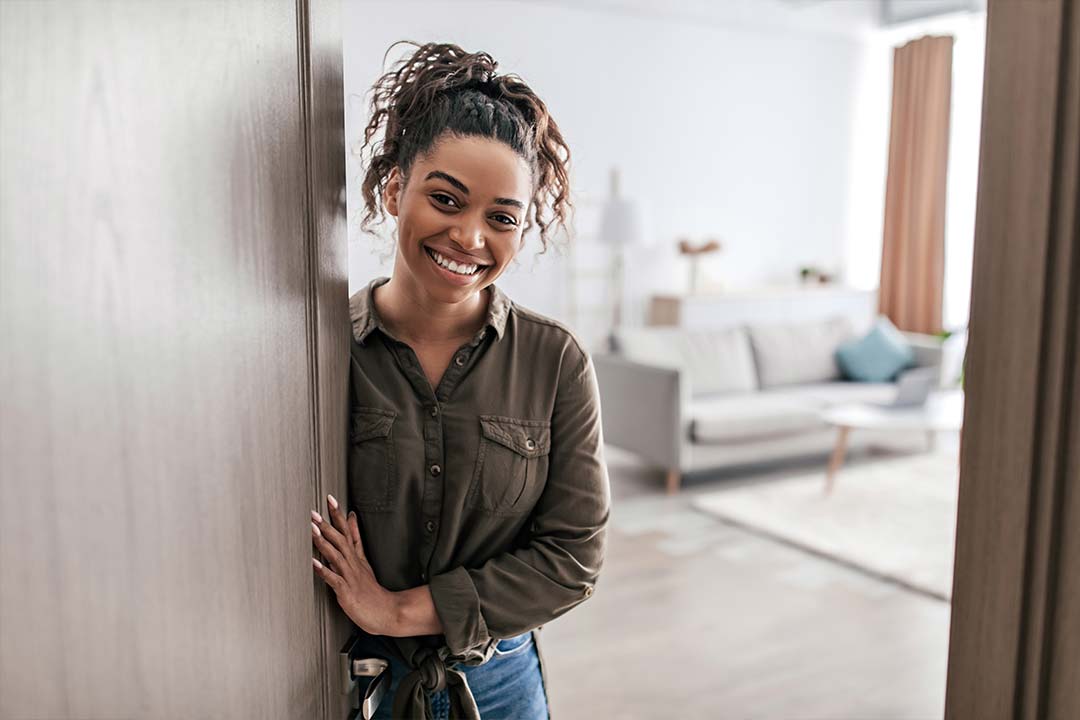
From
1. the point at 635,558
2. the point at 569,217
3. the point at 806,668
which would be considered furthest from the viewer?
the point at 635,558

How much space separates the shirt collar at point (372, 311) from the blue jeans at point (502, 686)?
34 centimetres

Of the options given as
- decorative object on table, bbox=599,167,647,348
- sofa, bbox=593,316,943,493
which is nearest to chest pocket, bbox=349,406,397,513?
sofa, bbox=593,316,943,493

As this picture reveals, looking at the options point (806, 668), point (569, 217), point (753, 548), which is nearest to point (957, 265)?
point (753, 548)

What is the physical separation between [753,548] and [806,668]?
1013mm

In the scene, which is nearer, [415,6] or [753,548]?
[415,6]

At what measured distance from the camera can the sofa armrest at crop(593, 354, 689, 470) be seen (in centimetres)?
420

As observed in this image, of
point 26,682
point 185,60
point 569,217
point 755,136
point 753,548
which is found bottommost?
point 753,548

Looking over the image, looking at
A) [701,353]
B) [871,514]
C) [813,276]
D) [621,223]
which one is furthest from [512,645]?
[813,276]

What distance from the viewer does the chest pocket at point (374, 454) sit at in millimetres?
981

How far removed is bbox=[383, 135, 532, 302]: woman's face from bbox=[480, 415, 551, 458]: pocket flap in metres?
0.14

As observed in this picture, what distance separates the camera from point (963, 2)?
600 cm

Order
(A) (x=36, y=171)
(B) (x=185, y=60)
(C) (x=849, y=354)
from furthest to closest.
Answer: (C) (x=849, y=354)
(B) (x=185, y=60)
(A) (x=36, y=171)

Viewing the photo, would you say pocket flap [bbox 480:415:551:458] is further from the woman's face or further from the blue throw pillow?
the blue throw pillow

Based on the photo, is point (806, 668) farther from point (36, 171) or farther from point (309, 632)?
point (36, 171)
